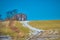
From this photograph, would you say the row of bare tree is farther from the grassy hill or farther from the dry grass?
the grassy hill

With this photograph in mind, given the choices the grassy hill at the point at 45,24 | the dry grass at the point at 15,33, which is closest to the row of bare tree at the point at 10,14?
the dry grass at the point at 15,33

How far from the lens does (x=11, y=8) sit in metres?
2.72

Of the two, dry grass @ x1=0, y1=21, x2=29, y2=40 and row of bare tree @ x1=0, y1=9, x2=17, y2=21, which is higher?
row of bare tree @ x1=0, y1=9, x2=17, y2=21

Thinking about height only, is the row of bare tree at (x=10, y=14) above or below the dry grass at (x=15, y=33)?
above

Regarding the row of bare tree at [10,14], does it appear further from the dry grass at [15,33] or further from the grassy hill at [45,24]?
the grassy hill at [45,24]

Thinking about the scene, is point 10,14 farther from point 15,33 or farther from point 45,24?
point 45,24

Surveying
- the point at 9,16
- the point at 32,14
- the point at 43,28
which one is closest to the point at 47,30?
the point at 43,28

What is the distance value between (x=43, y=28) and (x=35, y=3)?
0.43 meters

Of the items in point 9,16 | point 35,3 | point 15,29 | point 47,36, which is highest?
point 35,3

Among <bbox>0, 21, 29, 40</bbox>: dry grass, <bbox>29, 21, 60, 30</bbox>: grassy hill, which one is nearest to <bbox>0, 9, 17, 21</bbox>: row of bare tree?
<bbox>0, 21, 29, 40</bbox>: dry grass

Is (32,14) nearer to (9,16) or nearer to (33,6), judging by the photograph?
(33,6)

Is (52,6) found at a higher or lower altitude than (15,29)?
higher

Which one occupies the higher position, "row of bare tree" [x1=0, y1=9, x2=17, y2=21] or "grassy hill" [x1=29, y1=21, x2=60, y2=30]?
"row of bare tree" [x1=0, y1=9, x2=17, y2=21]

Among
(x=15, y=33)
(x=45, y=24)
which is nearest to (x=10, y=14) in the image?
(x=15, y=33)
